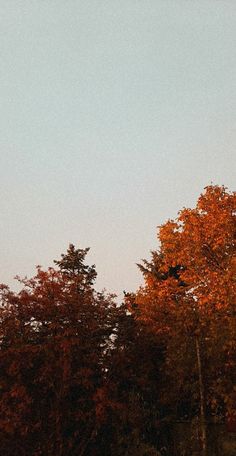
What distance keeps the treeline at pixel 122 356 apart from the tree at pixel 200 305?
1.8 inches

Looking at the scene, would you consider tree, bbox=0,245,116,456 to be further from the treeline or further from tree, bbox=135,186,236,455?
tree, bbox=135,186,236,455

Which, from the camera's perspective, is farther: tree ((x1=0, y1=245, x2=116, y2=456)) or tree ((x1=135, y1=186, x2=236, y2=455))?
tree ((x1=135, y1=186, x2=236, y2=455))

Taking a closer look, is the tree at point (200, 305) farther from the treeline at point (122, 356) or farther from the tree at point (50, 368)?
the tree at point (50, 368)

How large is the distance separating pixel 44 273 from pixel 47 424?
4.60 metres

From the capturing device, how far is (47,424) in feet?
45.9

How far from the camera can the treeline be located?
45.2ft

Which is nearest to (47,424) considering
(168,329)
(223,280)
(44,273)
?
(44,273)

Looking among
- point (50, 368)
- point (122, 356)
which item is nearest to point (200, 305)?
point (122, 356)

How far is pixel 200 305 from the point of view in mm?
18578

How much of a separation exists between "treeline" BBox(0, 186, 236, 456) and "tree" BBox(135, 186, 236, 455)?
0.15ft

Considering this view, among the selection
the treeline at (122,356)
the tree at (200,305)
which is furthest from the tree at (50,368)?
the tree at (200,305)

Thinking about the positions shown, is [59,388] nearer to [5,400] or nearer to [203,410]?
[5,400]

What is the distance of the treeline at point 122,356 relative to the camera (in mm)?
13773

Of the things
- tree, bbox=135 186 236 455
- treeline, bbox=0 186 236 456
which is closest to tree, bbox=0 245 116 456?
treeline, bbox=0 186 236 456
